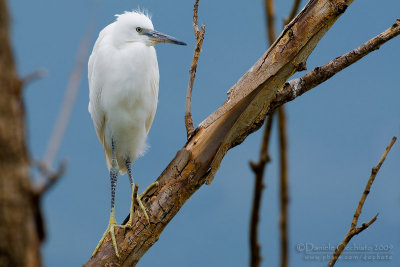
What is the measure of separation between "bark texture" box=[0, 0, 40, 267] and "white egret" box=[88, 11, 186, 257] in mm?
2277

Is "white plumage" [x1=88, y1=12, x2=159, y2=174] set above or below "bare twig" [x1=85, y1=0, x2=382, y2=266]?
above

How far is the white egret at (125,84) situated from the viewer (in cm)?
298

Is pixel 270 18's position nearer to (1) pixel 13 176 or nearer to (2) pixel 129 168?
(1) pixel 13 176

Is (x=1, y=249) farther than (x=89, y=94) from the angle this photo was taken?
No

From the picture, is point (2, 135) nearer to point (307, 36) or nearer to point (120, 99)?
point (307, 36)

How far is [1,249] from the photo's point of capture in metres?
0.65

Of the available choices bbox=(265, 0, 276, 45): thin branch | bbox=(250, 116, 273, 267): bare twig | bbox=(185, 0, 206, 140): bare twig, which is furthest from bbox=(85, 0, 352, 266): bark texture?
bbox=(250, 116, 273, 267): bare twig

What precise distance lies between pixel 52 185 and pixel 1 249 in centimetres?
11

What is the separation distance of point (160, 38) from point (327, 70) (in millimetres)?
1063

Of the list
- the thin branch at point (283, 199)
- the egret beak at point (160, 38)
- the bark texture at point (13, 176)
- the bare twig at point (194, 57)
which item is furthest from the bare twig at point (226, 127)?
the bark texture at point (13, 176)

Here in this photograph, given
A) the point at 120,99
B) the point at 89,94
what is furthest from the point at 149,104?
the point at 89,94

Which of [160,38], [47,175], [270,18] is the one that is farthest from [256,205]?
[160,38]

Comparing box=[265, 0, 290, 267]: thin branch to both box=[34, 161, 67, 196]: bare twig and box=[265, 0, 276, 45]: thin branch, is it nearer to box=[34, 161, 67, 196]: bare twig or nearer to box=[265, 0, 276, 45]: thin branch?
box=[265, 0, 276, 45]: thin branch

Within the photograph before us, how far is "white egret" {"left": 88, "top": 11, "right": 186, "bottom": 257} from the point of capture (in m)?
2.98
